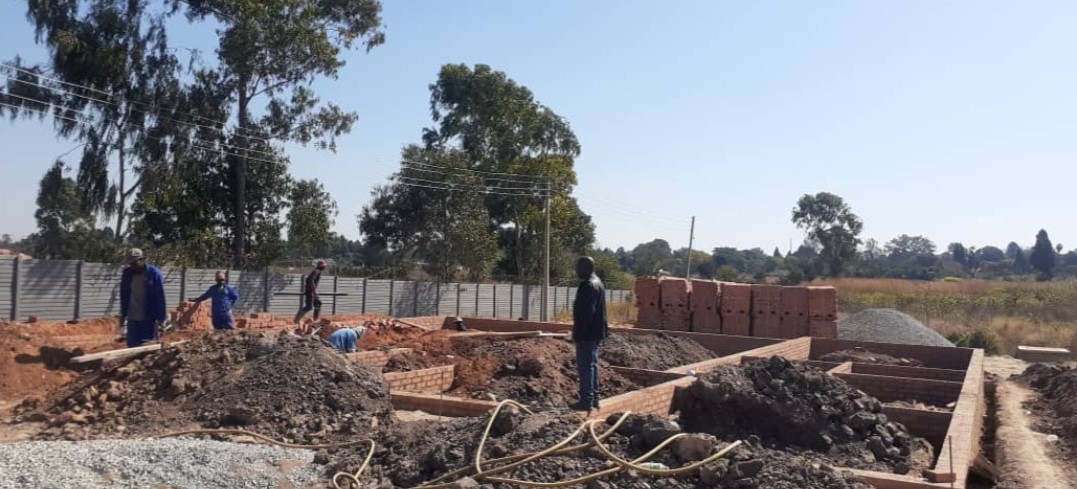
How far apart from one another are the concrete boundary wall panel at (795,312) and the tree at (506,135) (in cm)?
1813

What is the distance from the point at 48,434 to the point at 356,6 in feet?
71.0

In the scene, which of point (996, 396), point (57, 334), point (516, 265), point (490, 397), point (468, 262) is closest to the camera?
point (490, 397)

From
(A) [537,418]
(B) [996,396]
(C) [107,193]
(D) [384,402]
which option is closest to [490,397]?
(D) [384,402]

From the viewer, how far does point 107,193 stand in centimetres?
2275

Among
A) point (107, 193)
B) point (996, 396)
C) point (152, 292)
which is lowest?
point (996, 396)

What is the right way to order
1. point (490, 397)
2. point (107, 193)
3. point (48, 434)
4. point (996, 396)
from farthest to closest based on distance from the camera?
point (107, 193) → point (996, 396) → point (490, 397) → point (48, 434)

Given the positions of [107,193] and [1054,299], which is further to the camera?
[1054,299]

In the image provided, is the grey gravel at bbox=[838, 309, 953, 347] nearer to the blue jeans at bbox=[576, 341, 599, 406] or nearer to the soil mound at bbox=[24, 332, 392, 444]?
the blue jeans at bbox=[576, 341, 599, 406]

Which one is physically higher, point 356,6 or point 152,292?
point 356,6

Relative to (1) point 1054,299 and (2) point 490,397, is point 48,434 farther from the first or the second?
(1) point 1054,299

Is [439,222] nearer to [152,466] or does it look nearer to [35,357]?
[35,357]

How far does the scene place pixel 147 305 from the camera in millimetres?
9898

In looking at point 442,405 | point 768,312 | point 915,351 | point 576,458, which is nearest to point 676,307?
point 768,312

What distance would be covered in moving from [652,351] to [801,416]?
20.2ft
